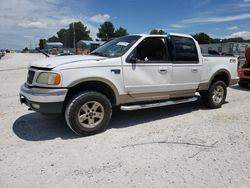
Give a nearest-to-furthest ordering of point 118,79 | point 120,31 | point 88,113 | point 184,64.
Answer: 1. point 88,113
2. point 118,79
3. point 184,64
4. point 120,31

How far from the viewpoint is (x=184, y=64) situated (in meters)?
5.16

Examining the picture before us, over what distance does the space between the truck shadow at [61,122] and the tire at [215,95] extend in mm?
268

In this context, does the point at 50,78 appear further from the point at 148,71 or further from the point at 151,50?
the point at 151,50

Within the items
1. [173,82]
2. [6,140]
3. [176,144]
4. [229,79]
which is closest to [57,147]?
[6,140]

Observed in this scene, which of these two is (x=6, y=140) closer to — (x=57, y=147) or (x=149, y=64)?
(x=57, y=147)

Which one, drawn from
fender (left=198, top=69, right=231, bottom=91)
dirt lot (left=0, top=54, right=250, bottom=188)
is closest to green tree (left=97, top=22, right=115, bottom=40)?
fender (left=198, top=69, right=231, bottom=91)

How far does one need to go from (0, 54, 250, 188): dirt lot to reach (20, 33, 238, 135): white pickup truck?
476mm

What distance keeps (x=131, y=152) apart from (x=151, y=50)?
229cm

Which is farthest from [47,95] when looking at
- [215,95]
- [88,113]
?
[215,95]

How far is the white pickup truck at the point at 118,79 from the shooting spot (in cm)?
374

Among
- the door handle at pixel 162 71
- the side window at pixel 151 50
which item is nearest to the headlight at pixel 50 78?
the side window at pixel 151 50

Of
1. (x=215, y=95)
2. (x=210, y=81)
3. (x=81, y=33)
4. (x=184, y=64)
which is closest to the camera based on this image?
(x=184, y=64)

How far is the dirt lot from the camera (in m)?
2.80

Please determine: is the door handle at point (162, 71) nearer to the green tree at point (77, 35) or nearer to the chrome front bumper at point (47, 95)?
the chrome front bumper at point (47, 95)
